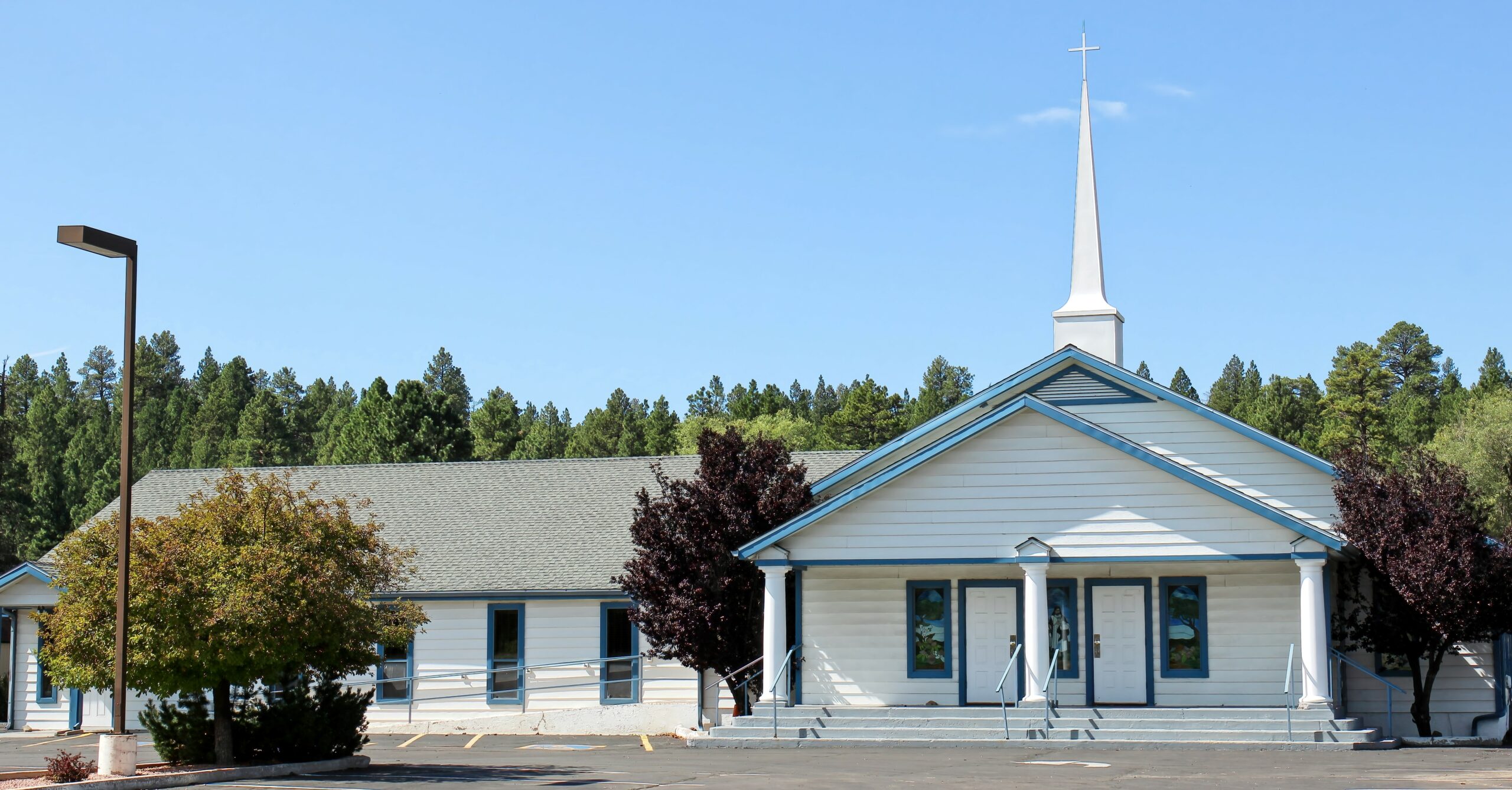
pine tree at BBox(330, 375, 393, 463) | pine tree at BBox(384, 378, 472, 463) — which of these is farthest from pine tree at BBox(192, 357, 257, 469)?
pine tree at BBox(384, 378, 472, 463)

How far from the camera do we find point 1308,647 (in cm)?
2339

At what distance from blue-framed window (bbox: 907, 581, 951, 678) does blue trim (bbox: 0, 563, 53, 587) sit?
17.1 metres

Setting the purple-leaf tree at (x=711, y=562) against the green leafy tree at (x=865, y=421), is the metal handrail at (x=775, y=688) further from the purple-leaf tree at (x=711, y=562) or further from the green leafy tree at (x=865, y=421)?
the green leafy tree at (x=865, y=421)

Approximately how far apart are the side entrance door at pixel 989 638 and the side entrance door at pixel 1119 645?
1285mm

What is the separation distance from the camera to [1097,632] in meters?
25.6

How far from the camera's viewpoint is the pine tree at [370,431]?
62250 millimetres

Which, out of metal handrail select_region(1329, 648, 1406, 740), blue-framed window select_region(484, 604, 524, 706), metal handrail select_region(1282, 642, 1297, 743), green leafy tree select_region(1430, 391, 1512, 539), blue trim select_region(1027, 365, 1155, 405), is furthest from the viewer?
green leafy tree select_region(1430, 391, 1512, 539)

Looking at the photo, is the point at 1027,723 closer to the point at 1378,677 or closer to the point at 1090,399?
the point at 1378,677

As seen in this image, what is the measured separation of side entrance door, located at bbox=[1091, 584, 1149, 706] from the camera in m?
25.4

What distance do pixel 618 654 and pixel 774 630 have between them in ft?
18.8

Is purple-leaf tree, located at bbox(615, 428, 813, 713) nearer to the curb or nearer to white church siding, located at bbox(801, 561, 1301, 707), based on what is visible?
white church siding, located at bbox(801, 561, 1301, 707)

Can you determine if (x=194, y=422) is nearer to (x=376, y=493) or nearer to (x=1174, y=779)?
(x=376, y=493)

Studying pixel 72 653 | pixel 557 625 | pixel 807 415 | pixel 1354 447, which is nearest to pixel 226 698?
pixel 72 653

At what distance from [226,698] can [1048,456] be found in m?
12.4
